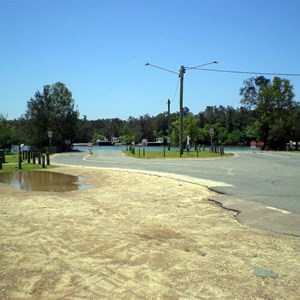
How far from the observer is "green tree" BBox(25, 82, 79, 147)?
64.1 m

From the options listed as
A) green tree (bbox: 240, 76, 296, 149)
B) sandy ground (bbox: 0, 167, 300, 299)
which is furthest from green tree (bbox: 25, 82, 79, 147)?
sandy ground (bbox: 0, 167, 300, 299)

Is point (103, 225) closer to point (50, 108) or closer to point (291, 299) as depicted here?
point (291, 299)

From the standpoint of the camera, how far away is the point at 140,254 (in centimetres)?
579

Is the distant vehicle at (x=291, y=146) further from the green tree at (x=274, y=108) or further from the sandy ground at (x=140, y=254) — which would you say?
the sandy ground at (x=140, y=254)

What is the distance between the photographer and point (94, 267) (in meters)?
5.20

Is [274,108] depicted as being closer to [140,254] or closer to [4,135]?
[4,135]

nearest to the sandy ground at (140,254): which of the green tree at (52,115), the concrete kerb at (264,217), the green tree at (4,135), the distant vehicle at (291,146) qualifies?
the concrete kerb at (264,217)

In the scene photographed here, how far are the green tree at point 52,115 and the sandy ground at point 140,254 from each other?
5598 centimetres

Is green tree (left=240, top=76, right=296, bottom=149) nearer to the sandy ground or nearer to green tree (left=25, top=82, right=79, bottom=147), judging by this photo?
green tree (left=25, top=82, right=79, bottom=147)

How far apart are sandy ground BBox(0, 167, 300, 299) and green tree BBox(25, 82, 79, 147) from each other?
184 ft

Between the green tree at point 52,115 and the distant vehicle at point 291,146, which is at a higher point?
the green tree at point 52,115

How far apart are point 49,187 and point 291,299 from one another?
39.2 feet

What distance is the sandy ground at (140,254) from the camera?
4.51m

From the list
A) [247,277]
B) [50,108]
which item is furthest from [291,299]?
[50,108]
